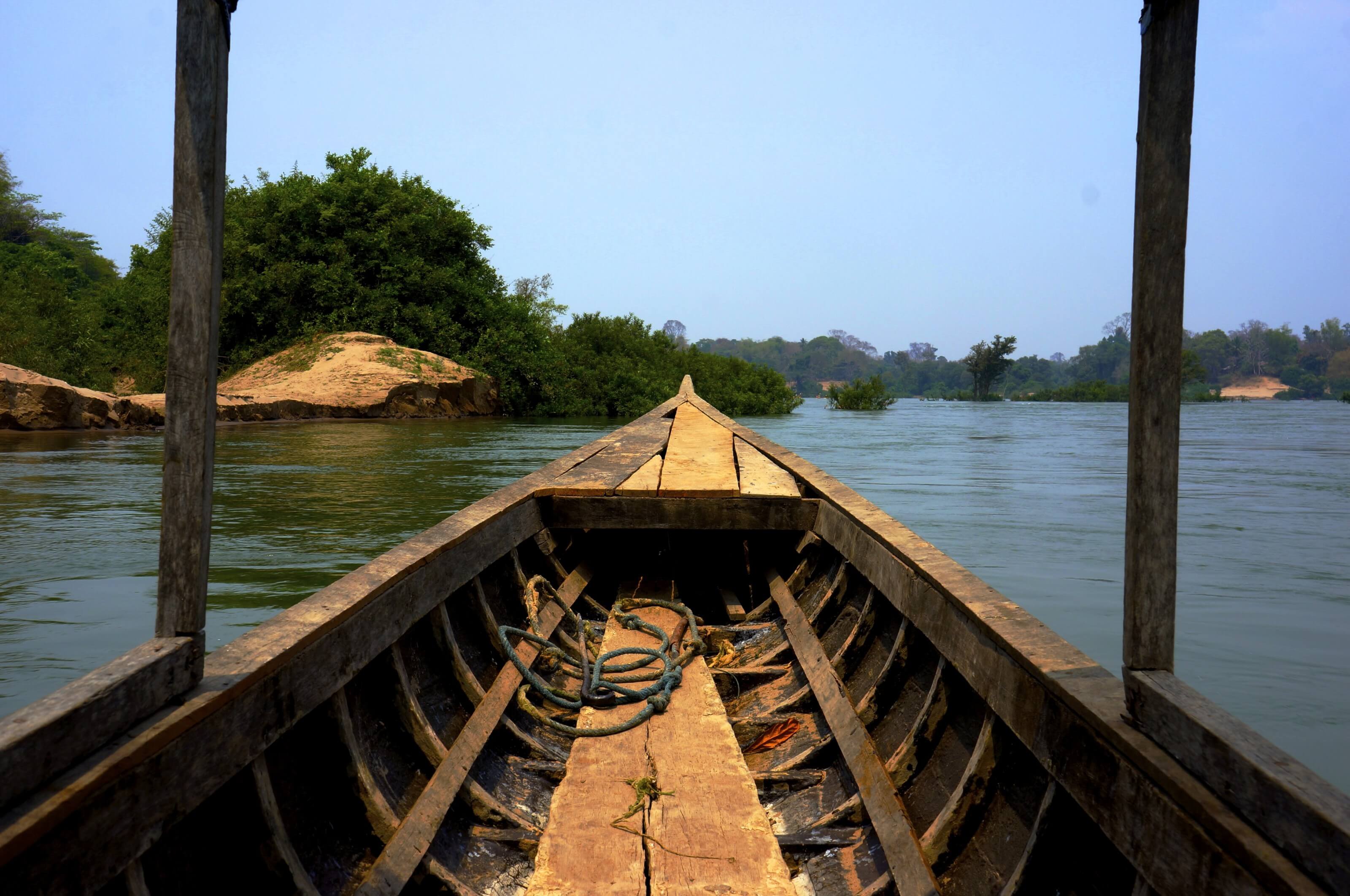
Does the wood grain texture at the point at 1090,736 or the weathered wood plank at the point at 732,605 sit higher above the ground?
the wood grain texture at the point at 1090,736

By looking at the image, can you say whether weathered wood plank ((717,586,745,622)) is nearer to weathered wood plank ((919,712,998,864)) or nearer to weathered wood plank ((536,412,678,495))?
weathered wood plank ((536,412,678,495))

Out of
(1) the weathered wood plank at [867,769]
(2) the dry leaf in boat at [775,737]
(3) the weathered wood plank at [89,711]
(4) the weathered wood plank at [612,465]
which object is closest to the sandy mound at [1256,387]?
(4) the weathered wood plank at [612,465]

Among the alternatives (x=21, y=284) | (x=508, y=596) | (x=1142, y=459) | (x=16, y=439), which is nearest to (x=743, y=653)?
(x=508, y=596)

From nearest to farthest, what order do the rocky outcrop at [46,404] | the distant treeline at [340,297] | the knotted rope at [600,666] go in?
the knotted rope at [600,666] → the rocky outcrop at [46,404] → the distant treeline at [340,297]

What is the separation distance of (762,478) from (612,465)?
745 millimetres

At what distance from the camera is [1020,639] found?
64.9 inches

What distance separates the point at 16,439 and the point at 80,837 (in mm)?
11578

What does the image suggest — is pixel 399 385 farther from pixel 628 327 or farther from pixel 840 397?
pixel 840 397

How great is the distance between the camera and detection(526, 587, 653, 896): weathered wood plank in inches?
67.0

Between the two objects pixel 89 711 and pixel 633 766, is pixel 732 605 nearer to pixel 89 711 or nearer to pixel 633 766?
pixel 633 766

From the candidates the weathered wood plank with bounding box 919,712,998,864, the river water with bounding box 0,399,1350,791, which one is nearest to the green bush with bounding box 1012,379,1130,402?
the river water with bounding box 0,399,1350,791

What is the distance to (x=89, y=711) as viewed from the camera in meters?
1.10

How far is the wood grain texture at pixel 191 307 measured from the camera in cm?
139

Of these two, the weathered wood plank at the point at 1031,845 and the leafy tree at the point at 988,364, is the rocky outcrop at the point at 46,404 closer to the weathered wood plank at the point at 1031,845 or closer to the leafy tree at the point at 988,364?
the weathered wood plank at the point at 1031,845
